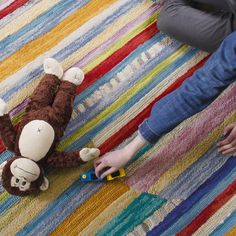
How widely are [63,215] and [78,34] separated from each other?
0.53m

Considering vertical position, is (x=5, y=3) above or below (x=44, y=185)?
above

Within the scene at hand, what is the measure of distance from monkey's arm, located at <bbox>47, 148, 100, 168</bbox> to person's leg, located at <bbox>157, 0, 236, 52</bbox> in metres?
0.43


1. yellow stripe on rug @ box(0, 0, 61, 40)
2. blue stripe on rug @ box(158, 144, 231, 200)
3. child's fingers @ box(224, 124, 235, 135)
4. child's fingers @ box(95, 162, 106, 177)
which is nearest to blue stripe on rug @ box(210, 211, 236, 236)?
blue stripe on rug @ box(158, 144, 231, 200)

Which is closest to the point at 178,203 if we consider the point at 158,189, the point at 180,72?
the point at 158,189

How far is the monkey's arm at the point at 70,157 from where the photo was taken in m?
0.97

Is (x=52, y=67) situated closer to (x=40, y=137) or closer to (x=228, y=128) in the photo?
(x=40, y=137)

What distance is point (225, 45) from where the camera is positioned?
81cm

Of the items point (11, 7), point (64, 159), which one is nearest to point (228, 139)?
point (64, 159)

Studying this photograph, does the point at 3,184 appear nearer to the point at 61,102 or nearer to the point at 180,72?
the point at 61,102

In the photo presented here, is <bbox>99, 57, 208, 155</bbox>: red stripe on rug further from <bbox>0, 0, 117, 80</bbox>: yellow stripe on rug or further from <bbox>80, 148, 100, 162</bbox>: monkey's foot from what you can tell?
<bbox>0, 0, 117, 80</bbox>: yellow stripe on rug

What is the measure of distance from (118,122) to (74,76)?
0.17m

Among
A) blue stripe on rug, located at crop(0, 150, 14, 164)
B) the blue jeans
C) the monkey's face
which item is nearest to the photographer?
the blue jeans

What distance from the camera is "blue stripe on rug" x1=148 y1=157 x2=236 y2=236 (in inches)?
38.7

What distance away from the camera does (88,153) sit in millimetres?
972
